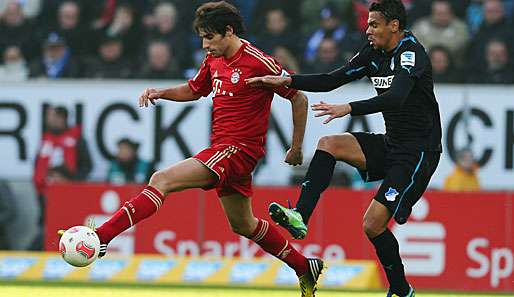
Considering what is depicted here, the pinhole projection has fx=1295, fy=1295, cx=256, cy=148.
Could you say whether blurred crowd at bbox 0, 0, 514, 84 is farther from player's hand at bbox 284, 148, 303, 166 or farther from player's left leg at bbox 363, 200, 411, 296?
player's left leg at bbox 363, 200, 411, 296

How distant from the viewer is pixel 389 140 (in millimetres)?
8977

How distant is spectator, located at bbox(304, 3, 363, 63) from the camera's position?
47.0 ft

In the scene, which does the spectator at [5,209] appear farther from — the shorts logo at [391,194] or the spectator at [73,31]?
the shorts logo at [391,194]

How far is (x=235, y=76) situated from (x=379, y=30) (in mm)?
1037

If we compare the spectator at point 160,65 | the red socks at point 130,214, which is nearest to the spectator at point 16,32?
the spectator at point 160,65

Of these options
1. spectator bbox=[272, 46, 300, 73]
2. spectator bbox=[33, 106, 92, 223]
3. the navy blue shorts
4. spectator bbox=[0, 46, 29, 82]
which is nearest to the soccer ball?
the navy blue shorts

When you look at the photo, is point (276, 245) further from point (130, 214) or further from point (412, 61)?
point (412, 61)

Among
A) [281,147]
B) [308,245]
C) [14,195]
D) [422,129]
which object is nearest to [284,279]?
[308,245]

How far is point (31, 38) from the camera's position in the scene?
1485 cm

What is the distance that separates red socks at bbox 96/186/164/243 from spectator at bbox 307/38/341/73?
5822 mm

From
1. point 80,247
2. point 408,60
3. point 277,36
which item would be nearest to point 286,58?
point 277,36

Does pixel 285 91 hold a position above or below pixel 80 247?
above

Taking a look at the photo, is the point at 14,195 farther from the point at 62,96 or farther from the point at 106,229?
the point at 106,229

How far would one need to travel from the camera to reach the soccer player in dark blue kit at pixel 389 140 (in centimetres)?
868
